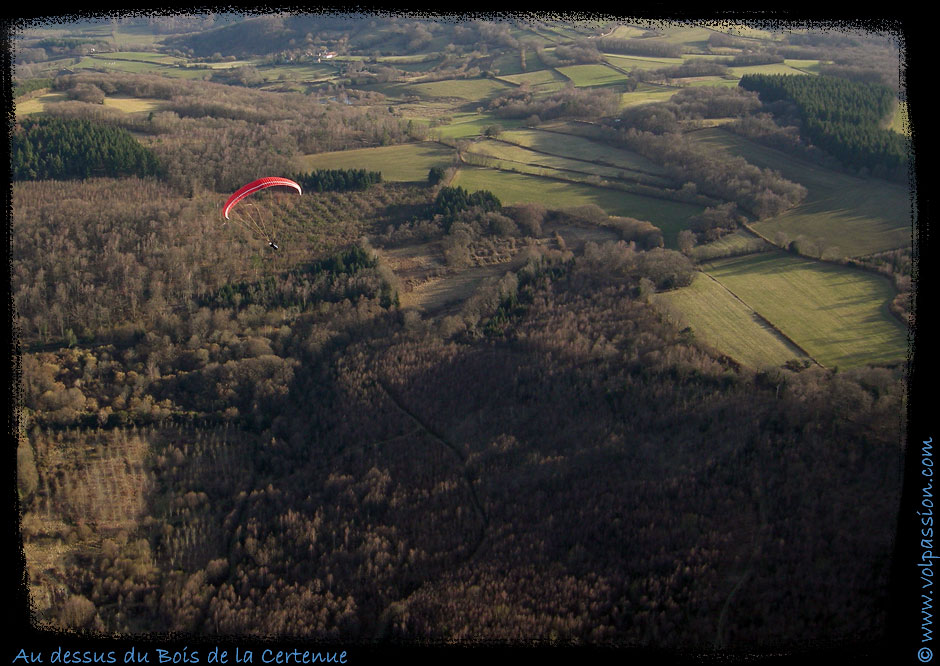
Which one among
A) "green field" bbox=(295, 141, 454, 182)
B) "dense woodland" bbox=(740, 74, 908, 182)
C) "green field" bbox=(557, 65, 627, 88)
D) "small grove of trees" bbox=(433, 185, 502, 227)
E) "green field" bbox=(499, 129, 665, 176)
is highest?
"green field" bbox=(557, 65, 627, 88)

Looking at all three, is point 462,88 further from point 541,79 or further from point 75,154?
point 75,154

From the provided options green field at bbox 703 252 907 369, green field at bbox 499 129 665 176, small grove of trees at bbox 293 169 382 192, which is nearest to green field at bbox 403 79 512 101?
green field at bbox 499 129 665 176

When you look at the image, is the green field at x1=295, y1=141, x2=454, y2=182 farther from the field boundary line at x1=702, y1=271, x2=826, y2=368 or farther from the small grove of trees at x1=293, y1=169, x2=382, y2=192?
the field boundary line at x1=702, y1=271, x2=826, y2=368

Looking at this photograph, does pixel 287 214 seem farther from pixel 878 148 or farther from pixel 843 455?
pixel 878 148

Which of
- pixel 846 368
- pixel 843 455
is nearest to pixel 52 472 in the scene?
pixel 843 455

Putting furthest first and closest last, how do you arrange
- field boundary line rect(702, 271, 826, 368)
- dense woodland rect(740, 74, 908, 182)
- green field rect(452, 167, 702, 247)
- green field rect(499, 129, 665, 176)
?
green field rect(499, 129, 665, 176) < dense woodland rect(740, 74, 908, 182) < green field rect(452, 167, 702, 247) < field boundary line rect(702, 271, 826, 368)

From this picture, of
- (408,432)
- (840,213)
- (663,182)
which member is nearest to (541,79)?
(663,182)

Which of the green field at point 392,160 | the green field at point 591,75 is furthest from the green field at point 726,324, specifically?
the green field at point 591,75
